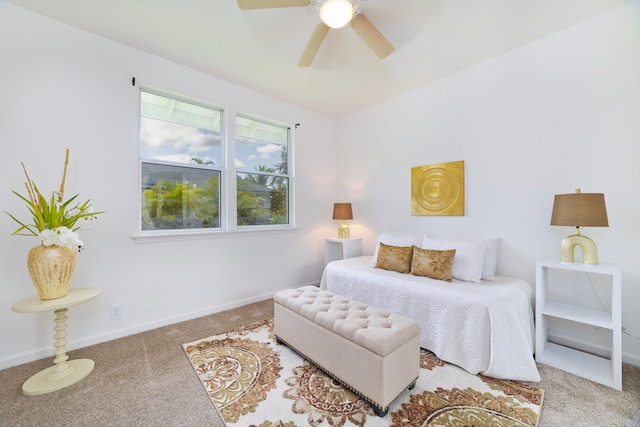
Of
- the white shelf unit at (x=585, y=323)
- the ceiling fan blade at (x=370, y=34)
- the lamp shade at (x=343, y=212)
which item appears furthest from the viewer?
the lamp shade at (x=343, y=212)

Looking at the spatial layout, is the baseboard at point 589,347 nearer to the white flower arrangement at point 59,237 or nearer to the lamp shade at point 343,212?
the lamp shade at point 343,212

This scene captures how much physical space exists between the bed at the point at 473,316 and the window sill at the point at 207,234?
5.19ft

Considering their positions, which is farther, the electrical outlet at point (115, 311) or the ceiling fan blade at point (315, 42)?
the electrical outlet at point (115, 311)

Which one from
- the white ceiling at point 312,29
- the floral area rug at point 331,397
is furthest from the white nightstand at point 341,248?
the white ceiling at point 312,29

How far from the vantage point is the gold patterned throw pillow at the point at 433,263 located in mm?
2438

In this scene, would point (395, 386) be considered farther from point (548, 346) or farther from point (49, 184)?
point (49, 184)

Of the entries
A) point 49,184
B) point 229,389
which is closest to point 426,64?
point 229,389

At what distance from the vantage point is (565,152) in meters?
2.29

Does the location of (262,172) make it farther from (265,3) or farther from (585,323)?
(585,323)

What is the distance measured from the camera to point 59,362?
72.9 inches

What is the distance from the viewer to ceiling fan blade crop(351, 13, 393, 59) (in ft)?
6.24

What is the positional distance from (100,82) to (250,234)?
2.08 meters

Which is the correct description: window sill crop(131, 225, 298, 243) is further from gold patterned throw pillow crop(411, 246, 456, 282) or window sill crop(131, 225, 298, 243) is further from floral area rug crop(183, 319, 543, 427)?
gold patterned throw pillow crop(411, 246, 456, 282)

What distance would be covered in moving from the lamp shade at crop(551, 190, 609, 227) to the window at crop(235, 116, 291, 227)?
9.88 ft
